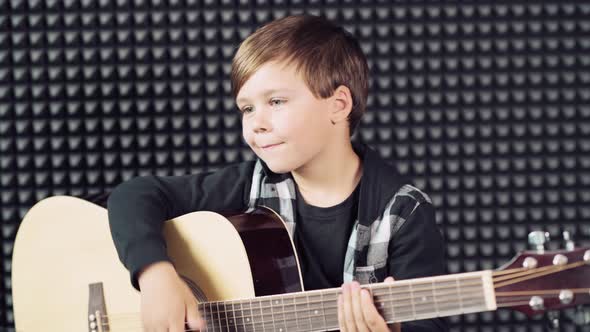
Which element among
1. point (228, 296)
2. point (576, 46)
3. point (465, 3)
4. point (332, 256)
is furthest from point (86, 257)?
point (576, 46)

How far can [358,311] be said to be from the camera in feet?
2.88

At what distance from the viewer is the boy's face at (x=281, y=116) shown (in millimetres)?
1031

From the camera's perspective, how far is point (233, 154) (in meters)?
1.54

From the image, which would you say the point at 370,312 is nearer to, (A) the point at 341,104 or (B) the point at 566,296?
(B) the point at 566,296

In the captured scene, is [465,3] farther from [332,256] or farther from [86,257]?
[86,257]

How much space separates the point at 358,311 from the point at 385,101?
72 centimetres

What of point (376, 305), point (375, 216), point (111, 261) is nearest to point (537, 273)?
point (376, 305)

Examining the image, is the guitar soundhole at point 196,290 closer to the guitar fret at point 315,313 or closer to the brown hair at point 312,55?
the guitar fret at point 315,313

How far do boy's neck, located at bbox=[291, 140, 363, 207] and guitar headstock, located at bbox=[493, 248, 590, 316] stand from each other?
386 millimetres

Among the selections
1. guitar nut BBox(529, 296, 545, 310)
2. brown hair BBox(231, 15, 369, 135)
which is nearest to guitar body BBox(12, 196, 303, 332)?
brown hair BBox(231, 15, 369, 135)

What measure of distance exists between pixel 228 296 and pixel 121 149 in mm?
667

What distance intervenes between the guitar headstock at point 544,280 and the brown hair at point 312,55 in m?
0.42

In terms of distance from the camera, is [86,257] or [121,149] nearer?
[86,257]

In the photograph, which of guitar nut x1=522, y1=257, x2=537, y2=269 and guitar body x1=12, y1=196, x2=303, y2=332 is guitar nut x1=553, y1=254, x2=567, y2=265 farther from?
guitar body x1=12, y1=196, x2=303, y2=332
